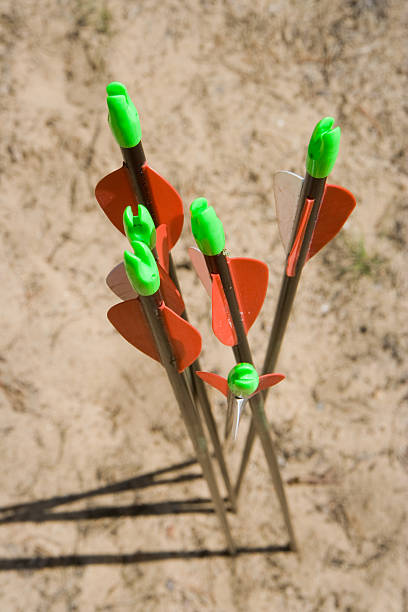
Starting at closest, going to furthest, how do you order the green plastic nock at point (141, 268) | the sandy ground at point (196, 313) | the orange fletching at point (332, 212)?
1. the green plastic nock at point (141, 268)
2. the orange fletching at point (332, 212)
3. the sandy ground at point (196, 313)

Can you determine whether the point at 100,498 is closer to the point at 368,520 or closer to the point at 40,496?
the point at 40,496

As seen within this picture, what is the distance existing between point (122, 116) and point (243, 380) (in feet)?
0.91

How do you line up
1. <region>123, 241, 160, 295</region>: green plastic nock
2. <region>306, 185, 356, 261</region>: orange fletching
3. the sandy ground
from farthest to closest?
the sandy ground, <region>306, 185, 356, 261</region>: orange fletching, <region>123, 241, 160, 295</region>: green plastic nock

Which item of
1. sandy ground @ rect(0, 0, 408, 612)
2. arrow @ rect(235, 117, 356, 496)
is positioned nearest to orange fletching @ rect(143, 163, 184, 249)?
arrow @ rect(235, 117, 356, 496)

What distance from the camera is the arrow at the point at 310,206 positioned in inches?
18.4

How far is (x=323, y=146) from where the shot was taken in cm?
46

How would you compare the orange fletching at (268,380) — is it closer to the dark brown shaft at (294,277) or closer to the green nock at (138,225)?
the dark brown shaft at (294,277)

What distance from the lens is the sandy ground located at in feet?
3.75

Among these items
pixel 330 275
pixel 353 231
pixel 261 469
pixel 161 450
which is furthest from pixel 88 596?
pixel 353 231

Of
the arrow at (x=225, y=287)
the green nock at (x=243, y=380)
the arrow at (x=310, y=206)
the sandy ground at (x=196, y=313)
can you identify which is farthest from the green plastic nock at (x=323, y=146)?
the sandy ground at (x=196, y=313)

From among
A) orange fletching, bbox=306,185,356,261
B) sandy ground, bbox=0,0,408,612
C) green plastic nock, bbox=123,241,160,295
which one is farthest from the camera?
sandy ground, bbox=0,0,408,612

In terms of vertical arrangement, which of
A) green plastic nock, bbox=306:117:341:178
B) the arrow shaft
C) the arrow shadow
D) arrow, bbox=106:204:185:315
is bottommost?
the arrow shadow

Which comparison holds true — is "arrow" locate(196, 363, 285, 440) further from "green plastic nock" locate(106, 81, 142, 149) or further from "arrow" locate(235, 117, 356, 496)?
"green plastic nock" locate(106, 81, 142, 149)

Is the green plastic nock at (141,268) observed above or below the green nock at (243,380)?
above
